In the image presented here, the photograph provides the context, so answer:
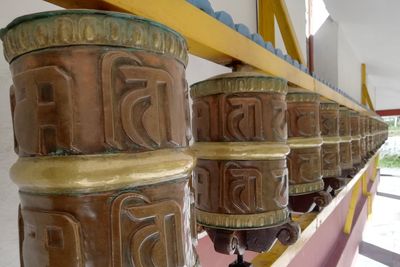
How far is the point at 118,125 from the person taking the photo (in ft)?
0.78

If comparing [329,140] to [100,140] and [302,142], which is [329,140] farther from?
[100,140]

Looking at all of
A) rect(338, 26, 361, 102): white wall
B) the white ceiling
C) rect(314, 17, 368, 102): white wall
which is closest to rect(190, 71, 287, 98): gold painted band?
the white ceiling

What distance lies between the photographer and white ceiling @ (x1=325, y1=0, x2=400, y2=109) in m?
2.23

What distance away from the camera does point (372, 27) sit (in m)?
2.70

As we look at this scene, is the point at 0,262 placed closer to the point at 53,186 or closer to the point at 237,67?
the point at 53,186

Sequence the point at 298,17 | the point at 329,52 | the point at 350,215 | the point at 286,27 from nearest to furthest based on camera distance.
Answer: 1. the point at 286,27
2. the point at 298,17
3. the point at 329,52
4. the point at 350,215

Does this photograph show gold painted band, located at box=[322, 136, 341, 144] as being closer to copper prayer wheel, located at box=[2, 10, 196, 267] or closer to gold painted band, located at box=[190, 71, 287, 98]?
gold painted band, located at box=[190, 71, 287, 98]

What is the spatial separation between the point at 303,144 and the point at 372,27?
2.54 metres

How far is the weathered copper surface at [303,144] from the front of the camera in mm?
613

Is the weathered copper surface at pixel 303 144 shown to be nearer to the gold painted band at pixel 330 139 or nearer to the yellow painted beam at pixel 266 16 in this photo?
the gold painted band at pixel 330 139

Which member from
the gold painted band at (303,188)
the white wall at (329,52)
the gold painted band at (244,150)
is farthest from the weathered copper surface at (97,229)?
the white wall at (329,52)

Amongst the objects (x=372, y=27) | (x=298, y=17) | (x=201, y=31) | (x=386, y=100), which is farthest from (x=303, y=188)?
(x=386, y=100)

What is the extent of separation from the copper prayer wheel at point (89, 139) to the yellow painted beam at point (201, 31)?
7 cm

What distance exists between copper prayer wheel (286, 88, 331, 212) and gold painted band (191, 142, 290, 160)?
0.17 meters
